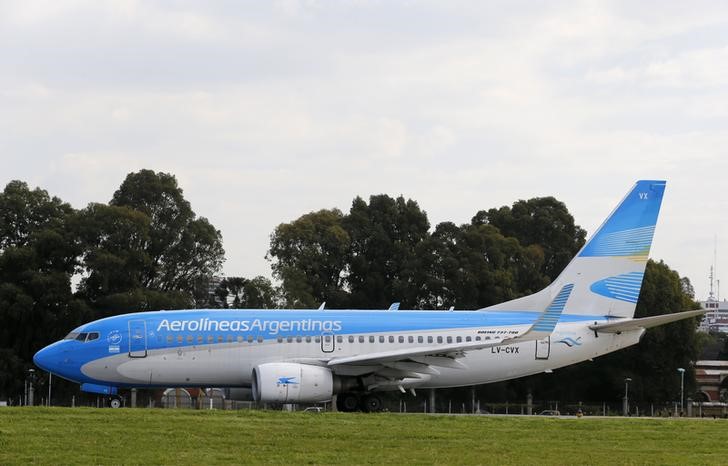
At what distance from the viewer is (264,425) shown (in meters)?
27.8

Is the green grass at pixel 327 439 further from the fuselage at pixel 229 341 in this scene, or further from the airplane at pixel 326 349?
the fuselage at pixel 229 341

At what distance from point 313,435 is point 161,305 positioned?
4020cm

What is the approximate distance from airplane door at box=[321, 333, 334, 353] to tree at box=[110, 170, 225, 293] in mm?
33569

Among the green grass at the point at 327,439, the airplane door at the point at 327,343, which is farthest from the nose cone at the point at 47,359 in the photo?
the green grass at the point at 327,439

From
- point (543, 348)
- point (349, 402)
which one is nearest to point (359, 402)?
point (349, 402)

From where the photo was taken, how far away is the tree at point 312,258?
253ft

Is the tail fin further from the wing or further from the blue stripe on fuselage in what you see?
the blue stripe on fuselage

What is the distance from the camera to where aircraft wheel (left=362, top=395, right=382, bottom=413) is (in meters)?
38.5

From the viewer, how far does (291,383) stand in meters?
37.1

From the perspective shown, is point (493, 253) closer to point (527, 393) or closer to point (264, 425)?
point (527, 393)

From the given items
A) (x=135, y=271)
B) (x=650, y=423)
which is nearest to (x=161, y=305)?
(x=135, y=271)

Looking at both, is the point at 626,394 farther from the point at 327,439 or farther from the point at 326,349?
the point at 327,439

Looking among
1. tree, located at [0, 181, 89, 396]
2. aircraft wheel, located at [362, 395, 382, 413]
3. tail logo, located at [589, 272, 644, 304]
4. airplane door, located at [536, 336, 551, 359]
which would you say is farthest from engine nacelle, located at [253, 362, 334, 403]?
tree, located at [0, 181, 89, 396]

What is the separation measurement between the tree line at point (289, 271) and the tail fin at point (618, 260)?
2563 cm
